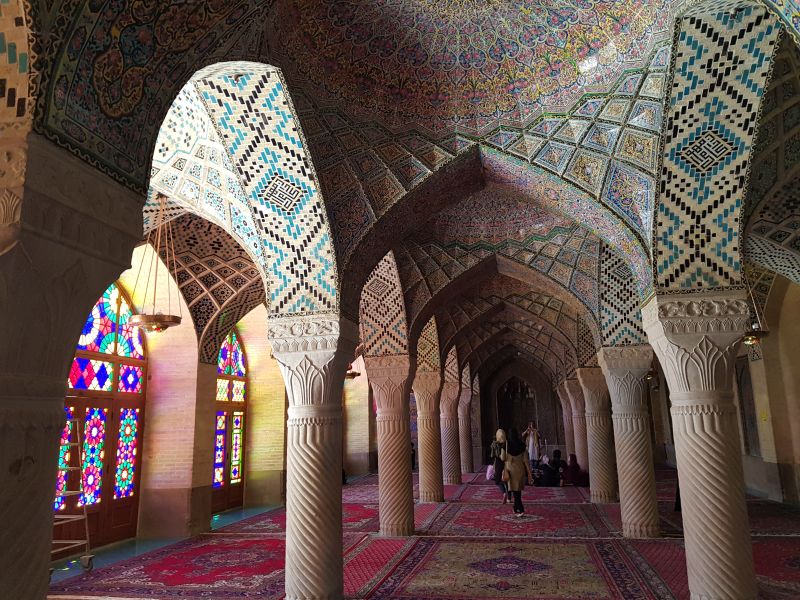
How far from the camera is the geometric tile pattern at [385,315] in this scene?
8.20 metres

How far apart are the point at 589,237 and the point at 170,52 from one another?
20.3 feet

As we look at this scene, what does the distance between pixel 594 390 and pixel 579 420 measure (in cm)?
370

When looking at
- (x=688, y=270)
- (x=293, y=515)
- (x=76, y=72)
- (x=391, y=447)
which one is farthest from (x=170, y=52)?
(x=391, y=447)

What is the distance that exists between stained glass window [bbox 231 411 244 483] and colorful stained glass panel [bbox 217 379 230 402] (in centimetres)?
48

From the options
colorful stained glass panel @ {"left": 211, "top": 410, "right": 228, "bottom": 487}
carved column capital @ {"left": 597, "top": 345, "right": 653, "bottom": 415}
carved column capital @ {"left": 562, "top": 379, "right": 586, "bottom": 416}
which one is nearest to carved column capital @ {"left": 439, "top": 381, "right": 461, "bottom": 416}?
carved column capital @ {"left": 562, "top": 379, "right": 586, "bottom": 416}

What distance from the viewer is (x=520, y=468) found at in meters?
8.53

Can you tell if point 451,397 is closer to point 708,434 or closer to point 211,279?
point 211,279

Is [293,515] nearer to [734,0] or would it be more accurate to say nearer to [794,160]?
[734,0]

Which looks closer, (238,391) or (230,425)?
(230,425)

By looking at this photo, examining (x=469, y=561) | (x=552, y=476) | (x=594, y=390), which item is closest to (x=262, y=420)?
(x=594, y=390)

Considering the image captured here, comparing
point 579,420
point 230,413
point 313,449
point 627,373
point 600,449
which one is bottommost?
point 600,449

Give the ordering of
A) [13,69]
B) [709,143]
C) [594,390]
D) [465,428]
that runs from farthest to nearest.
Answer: [465,428] < [594,390] < [709,143] < [13,69]

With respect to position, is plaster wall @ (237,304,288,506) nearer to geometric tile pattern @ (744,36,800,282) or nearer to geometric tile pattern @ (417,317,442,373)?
geometric tile pattern @ (417,317,442,373)

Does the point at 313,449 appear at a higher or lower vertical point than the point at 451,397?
lower
